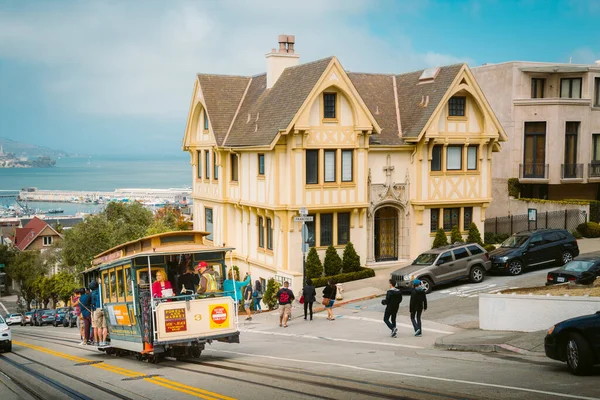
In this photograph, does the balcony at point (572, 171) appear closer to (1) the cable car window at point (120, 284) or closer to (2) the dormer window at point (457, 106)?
(2) the dormer window at point (457, 106)

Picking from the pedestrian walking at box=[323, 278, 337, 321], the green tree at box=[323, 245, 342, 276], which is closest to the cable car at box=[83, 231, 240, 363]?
the pedestrian walking at box=[323, 278, 337, 321]

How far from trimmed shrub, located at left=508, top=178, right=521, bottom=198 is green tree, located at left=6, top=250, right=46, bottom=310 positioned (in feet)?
177

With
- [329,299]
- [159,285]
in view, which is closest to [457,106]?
[329,299]

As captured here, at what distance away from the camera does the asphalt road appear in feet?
42.0

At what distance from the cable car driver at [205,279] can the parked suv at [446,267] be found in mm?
12540

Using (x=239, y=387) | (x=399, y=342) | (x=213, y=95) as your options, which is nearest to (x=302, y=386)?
(x=239, y=387)

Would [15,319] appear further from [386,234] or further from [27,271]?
[386,234]

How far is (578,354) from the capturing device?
1336 cm

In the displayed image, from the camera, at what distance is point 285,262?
34.2 meters

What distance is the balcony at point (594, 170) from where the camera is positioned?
4422 cm

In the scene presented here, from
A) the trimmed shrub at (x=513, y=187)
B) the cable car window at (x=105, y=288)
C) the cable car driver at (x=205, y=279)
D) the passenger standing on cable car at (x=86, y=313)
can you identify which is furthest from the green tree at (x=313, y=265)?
the cable car driver at (x=205, y=279)

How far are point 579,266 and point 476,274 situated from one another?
17.3 feet

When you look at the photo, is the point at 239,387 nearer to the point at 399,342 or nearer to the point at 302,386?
the point at 302,386

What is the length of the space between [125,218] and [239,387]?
Answer: 165ft
